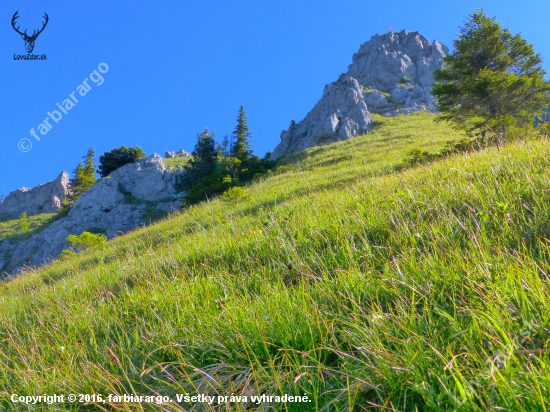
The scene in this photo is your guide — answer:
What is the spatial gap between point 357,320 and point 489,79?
1688 cm

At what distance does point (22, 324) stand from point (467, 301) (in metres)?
4.97

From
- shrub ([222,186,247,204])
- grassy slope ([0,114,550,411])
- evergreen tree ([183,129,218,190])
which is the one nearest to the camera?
grassy slope ([0,114,550,411])

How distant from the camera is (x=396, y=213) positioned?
3.79 m

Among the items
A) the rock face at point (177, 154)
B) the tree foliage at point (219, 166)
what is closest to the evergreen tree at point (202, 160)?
the tree foliage at point (219, 166)

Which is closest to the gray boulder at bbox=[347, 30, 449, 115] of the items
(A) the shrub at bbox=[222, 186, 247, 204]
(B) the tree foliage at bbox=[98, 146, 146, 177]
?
(B) the tree foliage at bbox=[98, 146, 146, 177]

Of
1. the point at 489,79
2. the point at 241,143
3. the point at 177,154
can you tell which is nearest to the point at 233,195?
the point at 489,79

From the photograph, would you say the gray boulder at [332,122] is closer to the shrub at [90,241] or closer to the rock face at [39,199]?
the shrub at [90,241]

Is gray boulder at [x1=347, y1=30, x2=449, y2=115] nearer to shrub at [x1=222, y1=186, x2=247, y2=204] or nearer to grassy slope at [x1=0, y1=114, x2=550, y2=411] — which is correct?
shrub at [x1=222, y1=186, x2=247, y2=204]

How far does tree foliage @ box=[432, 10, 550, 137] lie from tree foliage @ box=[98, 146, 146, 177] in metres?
59.8

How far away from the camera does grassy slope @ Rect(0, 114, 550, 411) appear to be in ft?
5.10

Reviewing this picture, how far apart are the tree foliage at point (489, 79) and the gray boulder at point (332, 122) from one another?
3017 cm

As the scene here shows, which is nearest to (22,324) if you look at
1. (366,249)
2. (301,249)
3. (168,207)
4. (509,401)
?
(301,249)

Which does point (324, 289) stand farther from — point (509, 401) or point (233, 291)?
point (509, 401)

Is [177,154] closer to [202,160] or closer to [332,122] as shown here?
[202,160]
